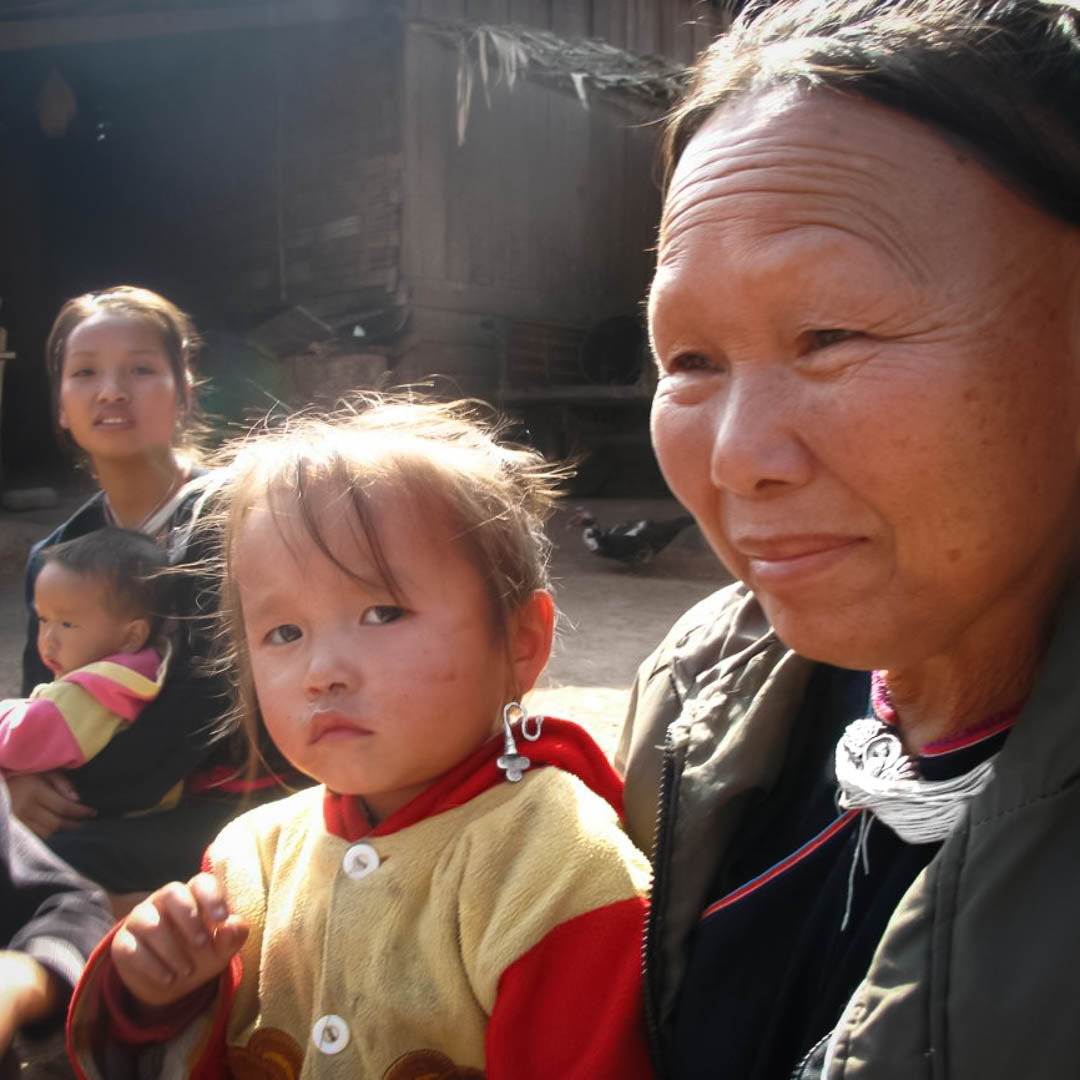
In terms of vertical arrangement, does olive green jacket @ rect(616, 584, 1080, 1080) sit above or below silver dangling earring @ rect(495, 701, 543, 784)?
above

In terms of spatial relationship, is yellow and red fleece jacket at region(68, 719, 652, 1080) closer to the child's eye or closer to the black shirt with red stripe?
the black shirt with red stripe

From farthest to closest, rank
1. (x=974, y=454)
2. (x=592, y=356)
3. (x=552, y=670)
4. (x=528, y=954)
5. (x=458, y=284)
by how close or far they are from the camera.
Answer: (x=592, y=356)
(x=458, y=284)
(x=552, y=670)
(x=528, y=954)
(x=974, y=454)

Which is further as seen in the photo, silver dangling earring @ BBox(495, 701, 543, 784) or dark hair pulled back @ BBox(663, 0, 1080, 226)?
silver dangling earring @ BBox(495, 701, 543, 784)

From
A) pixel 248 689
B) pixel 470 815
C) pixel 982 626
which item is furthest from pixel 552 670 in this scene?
pixel 982 626

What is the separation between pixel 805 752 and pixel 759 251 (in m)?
0.65

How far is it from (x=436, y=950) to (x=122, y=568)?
1.60m

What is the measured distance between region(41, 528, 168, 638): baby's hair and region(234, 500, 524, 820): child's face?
3.70ft

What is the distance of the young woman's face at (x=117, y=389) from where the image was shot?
2.96 metres

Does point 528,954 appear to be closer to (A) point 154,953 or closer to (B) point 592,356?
(A) point 154,953

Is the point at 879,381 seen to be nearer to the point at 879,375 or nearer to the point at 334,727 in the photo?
the point at 879,375

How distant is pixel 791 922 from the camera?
3.78 feet

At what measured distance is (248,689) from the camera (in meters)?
1.91

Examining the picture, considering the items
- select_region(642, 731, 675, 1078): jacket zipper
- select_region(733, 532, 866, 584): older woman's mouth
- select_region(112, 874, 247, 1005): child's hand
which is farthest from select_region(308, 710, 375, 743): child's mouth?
select_region(733, 532, 866, 584): older woman's mouth

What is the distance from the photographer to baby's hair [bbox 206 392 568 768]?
1.54 meters
